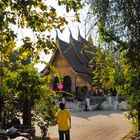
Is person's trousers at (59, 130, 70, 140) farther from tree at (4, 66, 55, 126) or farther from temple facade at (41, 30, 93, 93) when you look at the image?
temple facade at (41, 30, 93, 93)

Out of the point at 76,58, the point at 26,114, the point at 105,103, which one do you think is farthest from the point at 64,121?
the point at 76,58

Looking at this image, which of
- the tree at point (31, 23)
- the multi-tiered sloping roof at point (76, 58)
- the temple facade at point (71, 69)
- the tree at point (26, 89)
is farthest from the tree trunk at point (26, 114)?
the multi-tiered sloping roof at point (76, 58)

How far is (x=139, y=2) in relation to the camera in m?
13.2

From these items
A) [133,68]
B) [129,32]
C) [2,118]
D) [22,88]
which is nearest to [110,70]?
[133,68]

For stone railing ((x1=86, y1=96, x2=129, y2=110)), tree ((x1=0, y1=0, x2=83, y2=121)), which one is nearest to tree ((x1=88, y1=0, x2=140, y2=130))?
tree ((x1=0, y1=0, x2=83, y2=121))

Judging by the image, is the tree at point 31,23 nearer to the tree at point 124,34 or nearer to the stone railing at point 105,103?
the tree at point 124,34

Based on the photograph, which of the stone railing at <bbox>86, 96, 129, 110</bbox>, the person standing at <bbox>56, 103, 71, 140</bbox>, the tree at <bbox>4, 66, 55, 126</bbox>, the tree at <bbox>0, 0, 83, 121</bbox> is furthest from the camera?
the stone railing at <bbox>86, 96, 129, 110</bbox>

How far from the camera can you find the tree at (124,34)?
1351 cm

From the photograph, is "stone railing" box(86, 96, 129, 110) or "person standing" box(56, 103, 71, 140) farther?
"stone railing" box(86, 96, 129, 110)

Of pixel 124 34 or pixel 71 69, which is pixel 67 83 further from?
pixel 124 34

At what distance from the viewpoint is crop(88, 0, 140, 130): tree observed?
1351cm

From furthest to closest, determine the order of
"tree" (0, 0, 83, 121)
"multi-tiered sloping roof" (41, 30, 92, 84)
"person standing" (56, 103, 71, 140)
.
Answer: "multi-tiered sloping roof" (41, 30, 92, 84), "person standing" (56, 103, 71, 140), "tree" (0, 0, 83, 121)

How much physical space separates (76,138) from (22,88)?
2.74 m

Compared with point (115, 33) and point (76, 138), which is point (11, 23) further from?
point (76, 138)
